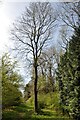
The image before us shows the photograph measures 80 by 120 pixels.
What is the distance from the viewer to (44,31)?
→ 6086 millimetres

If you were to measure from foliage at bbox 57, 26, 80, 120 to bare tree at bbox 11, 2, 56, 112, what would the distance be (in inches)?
20.4

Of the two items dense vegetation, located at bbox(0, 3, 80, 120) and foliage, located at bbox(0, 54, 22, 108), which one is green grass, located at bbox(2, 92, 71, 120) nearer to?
dense vegetation, located at bbox(0, 3, 80, 120)

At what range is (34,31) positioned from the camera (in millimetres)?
6082

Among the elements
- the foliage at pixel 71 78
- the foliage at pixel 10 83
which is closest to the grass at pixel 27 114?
the foliage at pixel 10 83

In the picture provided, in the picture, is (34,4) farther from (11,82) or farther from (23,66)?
(11,82)

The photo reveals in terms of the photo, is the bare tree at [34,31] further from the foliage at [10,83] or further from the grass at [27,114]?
the foliage at [10,83]

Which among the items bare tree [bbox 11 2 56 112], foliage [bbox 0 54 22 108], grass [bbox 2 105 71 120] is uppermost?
bare tree [bbox 11 2 56 112]

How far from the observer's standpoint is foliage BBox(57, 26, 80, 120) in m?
5.60

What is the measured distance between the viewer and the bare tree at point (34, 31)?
6043 mm

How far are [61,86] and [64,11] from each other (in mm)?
1549

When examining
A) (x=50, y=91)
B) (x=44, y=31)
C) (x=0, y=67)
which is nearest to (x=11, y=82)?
(x=0, y=67)

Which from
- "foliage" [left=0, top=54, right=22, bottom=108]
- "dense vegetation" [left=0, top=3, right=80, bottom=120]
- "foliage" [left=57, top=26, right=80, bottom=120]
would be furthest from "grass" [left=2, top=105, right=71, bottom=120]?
"foliage" [left=57, top=26, right=80, bottom=120]

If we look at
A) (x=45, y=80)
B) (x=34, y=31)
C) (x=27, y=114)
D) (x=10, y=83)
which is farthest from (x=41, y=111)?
(x=34, y=31)

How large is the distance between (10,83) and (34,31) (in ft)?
3.95
